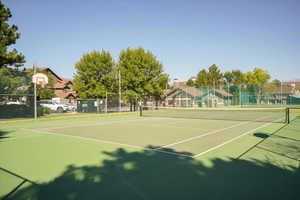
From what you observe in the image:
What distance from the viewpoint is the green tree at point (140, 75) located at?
29828 mm

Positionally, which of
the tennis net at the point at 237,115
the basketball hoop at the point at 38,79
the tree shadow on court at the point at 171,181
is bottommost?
the tree shadow on court at the point at 171,181

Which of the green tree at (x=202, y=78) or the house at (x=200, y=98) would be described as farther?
the green tree at (x=202, y=78)

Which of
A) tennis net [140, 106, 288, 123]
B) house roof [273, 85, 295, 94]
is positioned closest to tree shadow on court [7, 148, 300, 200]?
tennis net [140, 106, 288, 123]

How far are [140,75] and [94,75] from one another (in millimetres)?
6669

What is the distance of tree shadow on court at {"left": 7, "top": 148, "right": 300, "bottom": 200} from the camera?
11.7 feet

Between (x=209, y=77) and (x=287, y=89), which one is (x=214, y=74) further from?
(x=287, y=89)

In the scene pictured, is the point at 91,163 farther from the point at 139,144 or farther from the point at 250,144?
the point at 250,144

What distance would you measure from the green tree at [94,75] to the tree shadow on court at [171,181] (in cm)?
2601

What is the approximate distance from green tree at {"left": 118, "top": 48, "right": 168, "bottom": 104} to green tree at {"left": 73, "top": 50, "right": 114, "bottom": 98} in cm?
204

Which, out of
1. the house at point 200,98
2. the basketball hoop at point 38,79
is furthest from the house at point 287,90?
the basketball hoop at point 38,79

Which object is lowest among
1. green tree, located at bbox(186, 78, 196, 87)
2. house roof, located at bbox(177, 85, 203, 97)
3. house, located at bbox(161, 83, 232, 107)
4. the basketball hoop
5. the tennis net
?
the tennis net

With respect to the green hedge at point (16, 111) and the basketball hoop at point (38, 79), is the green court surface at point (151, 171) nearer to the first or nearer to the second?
the green hedge at point (16, 111)

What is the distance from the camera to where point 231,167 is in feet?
16.1

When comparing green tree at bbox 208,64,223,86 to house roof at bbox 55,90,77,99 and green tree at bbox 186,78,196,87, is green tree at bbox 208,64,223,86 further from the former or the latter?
house roof at bbox 55,90,77,99
